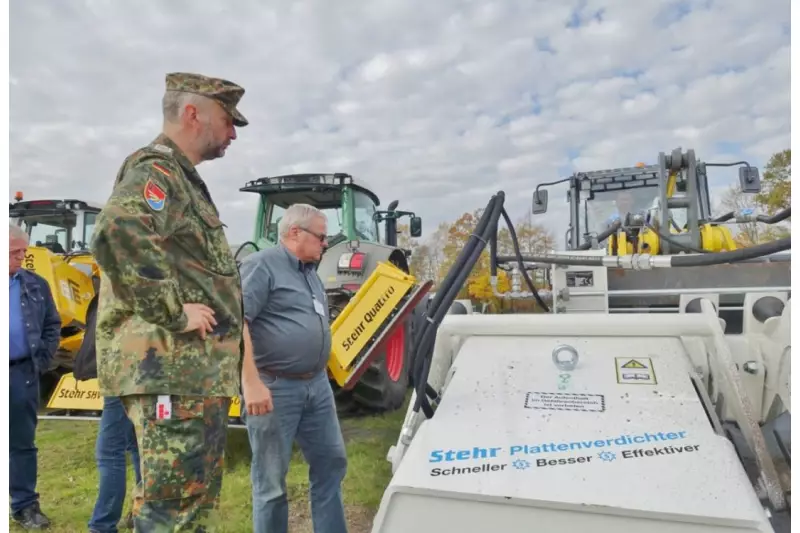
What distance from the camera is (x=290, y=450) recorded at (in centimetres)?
247

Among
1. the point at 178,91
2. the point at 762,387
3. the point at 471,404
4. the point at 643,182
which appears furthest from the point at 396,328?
the point at 643,182

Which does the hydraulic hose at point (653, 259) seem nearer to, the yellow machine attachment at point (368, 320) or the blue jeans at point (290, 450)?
the blue jeans at point (290, 450)

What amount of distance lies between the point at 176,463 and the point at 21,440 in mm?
2112

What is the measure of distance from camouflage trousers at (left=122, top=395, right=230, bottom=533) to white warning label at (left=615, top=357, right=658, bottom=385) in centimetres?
141

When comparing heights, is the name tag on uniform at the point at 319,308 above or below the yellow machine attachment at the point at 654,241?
below

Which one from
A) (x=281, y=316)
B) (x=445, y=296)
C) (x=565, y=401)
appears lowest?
(x=565, y=401)

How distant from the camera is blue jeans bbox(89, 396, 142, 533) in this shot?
268cm

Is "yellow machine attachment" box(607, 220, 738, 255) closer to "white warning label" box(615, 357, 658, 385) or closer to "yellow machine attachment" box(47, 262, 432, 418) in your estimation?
"yellow machine attachment" box(47, 262, 432, 418)

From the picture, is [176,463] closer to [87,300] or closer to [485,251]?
[87,300]

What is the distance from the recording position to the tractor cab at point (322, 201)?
19.0 feet

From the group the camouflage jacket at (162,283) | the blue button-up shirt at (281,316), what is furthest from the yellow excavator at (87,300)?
the camouflage jacket at (162,283)

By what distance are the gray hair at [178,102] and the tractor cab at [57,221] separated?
18.1 ft

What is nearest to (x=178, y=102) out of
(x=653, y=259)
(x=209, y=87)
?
(x=209, y=87)

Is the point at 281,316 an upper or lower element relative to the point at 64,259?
lower
